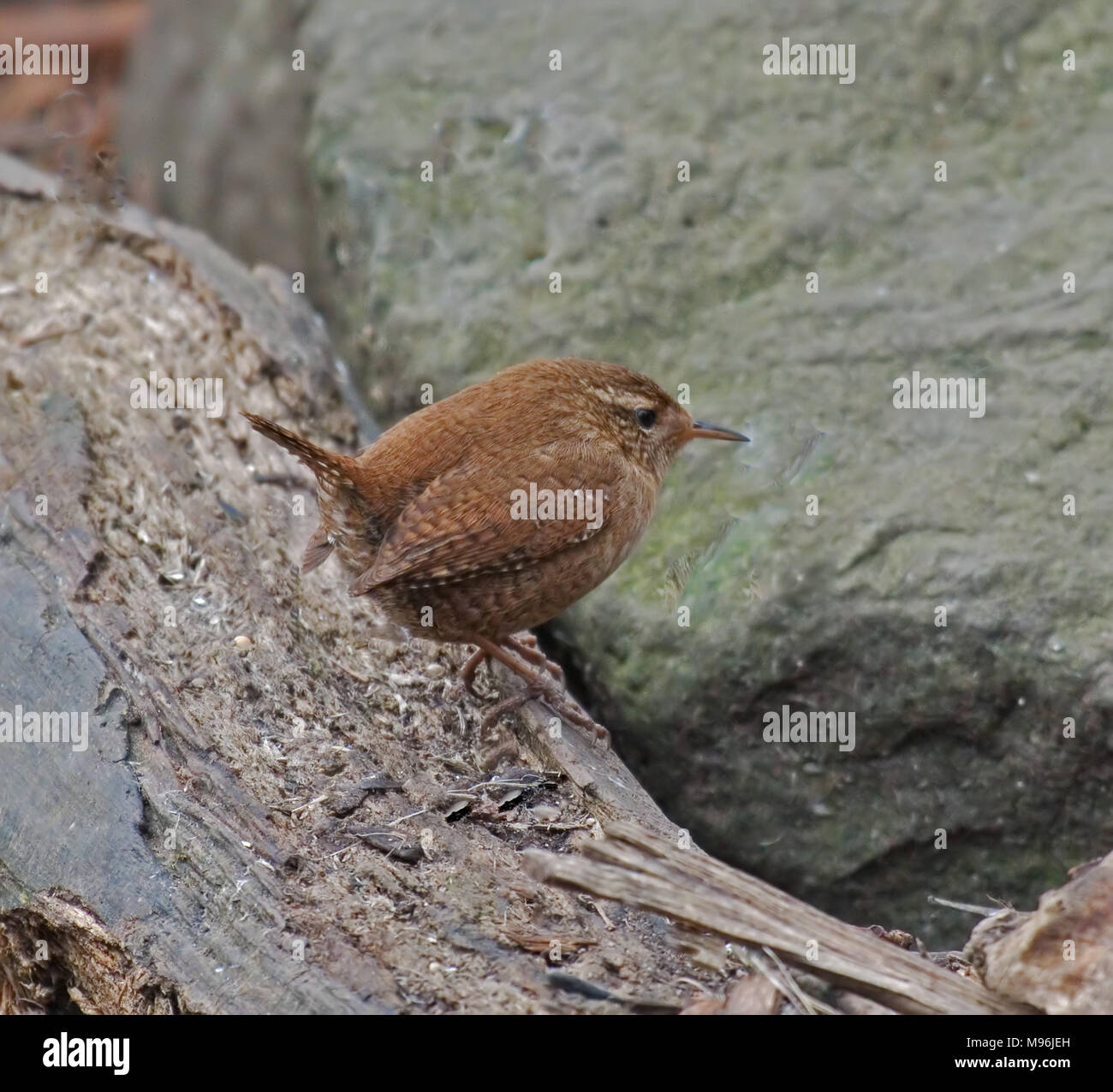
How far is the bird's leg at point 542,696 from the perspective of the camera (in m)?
4.04

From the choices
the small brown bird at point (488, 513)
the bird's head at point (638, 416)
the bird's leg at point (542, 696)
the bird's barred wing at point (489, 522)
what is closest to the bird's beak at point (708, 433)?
the bird's head at point (638, 416)

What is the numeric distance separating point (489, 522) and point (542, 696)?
57cm

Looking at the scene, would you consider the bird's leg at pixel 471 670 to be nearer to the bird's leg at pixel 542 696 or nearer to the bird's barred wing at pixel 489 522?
the bird's leg at pixel 542 696

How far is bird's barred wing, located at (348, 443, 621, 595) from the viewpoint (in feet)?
12.5

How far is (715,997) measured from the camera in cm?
286

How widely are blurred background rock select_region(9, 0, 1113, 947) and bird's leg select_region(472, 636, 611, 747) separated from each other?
40 centimetres

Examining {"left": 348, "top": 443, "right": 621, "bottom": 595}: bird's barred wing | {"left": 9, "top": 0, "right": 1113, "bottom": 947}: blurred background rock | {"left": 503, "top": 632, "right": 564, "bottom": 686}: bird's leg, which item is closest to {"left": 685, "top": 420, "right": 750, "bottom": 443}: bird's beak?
{"left": 9, "top": 0, "right": 1113, "bottom": 947}: blurred background rock

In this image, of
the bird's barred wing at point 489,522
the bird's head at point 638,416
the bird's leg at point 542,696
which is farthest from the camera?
the bird's head at point 638,416

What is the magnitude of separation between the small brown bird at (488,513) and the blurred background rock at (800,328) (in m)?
0.55

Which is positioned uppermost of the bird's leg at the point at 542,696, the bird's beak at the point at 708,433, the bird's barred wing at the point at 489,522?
the bird's beak at the point at 708,433

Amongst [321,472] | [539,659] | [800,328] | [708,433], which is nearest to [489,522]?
[321,472]

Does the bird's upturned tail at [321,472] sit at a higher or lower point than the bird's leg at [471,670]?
higher
